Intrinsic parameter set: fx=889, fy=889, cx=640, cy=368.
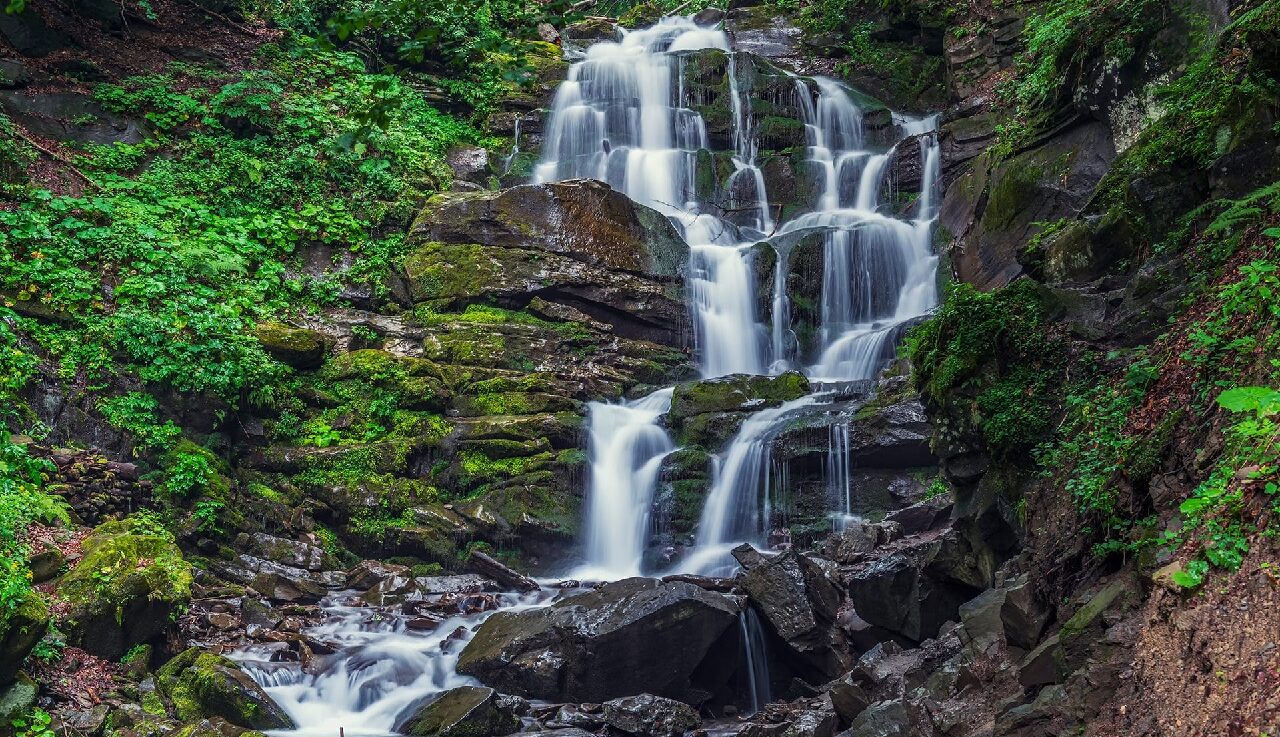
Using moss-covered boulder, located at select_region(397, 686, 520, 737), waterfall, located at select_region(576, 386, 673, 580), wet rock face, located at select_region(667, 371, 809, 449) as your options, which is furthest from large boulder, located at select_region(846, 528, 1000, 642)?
wet rock face, located at select_region(667, 371, 809, 449)

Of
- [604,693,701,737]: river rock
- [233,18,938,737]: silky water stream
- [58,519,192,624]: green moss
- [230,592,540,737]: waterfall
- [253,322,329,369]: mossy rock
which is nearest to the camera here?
[604,693,701,737]: river rock

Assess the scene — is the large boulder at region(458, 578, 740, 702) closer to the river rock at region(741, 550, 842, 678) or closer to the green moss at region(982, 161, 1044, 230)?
the river rock at region(741, 550, 842, 678)

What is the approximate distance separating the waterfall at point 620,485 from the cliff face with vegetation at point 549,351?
0.41 m

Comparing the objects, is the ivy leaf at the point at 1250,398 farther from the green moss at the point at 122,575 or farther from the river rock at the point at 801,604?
the green moss at the point at 122,575

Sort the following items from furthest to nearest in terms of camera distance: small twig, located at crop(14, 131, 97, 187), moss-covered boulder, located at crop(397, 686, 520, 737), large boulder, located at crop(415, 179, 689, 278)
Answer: large boulder, located at crop(415, 179, 689, 278), small twig, located at crop(14, 131, 97, 187), moss-covered boulder, located at crop(397, 686, 520, 737)

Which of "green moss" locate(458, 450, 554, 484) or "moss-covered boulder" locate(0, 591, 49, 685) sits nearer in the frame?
"moss-covered boulder" locate(0, 591, 49, 685)

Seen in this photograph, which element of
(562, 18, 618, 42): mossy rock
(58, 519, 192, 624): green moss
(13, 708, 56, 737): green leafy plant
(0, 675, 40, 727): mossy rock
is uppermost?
(562, 18, 618, 42): mossy rock

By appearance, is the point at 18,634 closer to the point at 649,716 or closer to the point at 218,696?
the point at 218,696

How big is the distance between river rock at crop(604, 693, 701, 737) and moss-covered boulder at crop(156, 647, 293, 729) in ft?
9.97

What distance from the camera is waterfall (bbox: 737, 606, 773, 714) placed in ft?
30.3

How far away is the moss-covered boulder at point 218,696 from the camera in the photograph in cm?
783

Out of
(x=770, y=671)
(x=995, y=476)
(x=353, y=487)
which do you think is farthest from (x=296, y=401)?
(x=995, y=476)

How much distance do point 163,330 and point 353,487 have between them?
3.34 metres

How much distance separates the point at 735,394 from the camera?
13.7m
